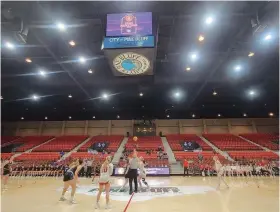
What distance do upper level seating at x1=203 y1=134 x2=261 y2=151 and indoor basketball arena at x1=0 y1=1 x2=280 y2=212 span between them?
0.73ft

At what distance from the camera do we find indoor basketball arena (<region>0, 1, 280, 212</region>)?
598 cm

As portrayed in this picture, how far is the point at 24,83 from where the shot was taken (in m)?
13.9

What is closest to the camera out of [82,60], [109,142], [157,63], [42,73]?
[82,60]

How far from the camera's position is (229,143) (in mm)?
20547

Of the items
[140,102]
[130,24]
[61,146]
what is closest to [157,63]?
[130,24]

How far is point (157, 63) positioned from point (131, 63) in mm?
4854

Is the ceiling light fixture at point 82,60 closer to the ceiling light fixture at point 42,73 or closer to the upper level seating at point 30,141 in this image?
the ceiling light fixture at point 42,73

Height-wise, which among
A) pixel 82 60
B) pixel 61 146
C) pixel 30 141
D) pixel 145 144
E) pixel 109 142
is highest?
pixel 82 60

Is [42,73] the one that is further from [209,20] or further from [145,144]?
[145,144]

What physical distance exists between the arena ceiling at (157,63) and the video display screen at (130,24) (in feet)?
3.86

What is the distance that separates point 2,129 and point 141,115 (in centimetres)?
2119

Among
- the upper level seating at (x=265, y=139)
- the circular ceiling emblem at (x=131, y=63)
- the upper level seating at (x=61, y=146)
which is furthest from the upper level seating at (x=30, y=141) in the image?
the upper level seating at (x=265, y=139)

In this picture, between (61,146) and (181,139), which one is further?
(181,139)

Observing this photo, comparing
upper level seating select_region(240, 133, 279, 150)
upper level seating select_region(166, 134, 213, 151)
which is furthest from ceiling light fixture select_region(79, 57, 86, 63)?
upper level seating select_region(240, 133, 279, 150)
